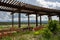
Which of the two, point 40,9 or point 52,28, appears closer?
point 52,28

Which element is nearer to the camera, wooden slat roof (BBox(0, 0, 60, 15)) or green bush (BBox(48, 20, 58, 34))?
green bush (BBox(48, 20, 58, 34))

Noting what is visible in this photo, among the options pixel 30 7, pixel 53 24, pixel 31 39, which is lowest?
pixel 31 39

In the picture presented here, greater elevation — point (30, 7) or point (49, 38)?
point (30, 7)

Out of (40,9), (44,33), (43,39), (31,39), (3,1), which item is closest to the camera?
(43,39)

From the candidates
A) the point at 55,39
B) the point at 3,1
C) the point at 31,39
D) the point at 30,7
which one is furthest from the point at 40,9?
the point at 55,39

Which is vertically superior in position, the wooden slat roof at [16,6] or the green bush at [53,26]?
the wooden slat roof at [16,6]

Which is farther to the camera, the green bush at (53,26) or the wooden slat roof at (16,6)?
the wooden slat roof at (16,6)

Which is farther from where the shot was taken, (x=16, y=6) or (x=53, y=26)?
(x=16, y=6)

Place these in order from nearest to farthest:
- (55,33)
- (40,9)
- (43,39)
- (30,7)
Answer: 1. (43,39)
2. (55,33)
3. (30,7)
4. (40,9)

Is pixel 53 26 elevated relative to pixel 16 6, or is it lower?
lower

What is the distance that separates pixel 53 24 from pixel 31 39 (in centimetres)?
325

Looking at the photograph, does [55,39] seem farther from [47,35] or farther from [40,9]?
[40,9]

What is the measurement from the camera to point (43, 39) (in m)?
16.2

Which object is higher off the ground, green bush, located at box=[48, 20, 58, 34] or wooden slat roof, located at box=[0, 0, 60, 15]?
wooden slat roof, located at box=[0, 0, 60, 15]
